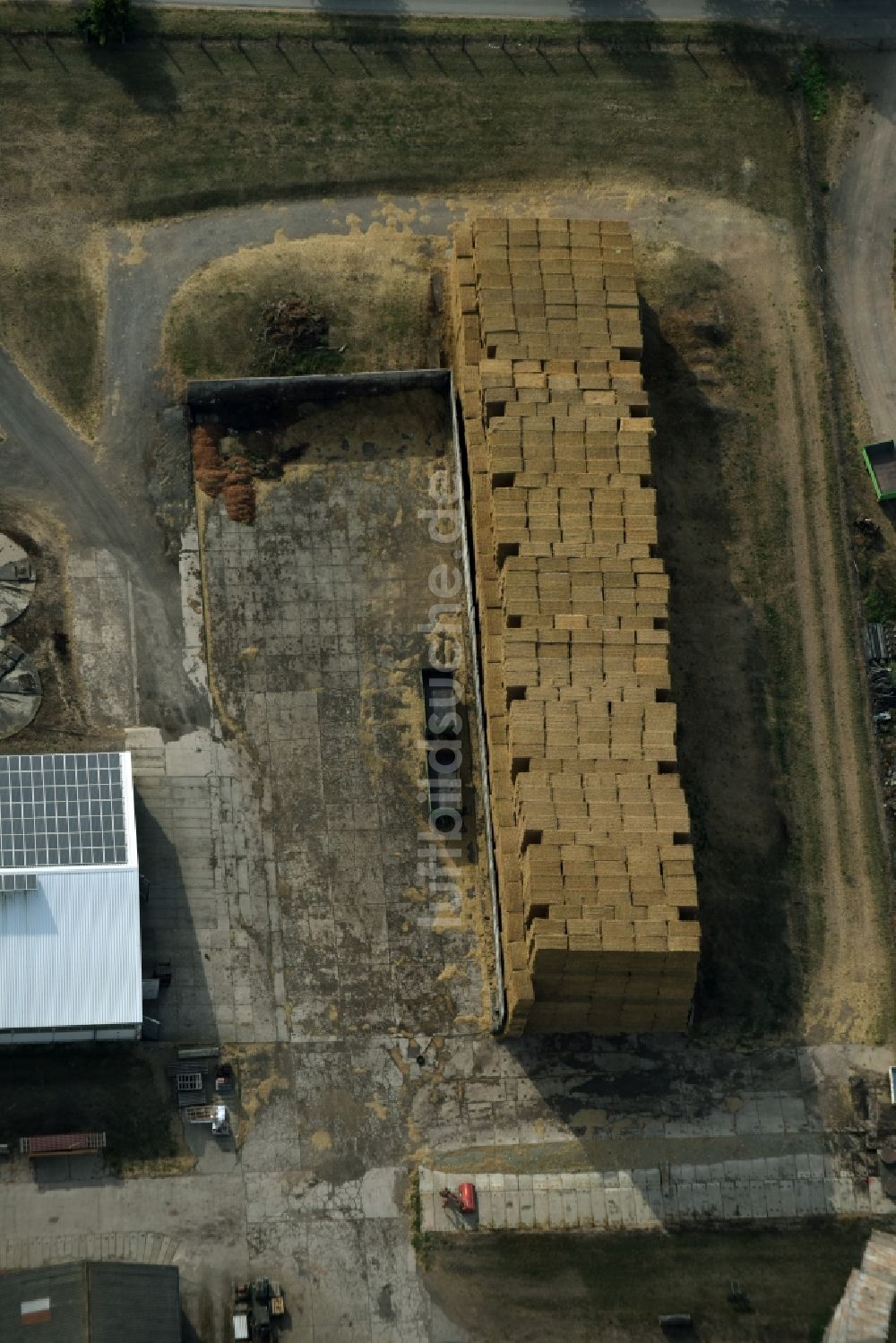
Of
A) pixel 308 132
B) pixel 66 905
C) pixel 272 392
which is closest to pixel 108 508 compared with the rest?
pixel 272 392

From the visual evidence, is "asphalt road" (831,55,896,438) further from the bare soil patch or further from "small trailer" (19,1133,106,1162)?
"small trailer" (19,1133,106,1162)

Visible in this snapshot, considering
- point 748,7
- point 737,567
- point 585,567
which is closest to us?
point 585,567

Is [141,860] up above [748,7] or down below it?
below

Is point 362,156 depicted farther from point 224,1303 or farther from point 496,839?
point 224,1303

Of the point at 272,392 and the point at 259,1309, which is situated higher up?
the point at 272,392

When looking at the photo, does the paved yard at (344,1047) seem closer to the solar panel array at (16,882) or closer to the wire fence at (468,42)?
the solar panel array at (16,882)

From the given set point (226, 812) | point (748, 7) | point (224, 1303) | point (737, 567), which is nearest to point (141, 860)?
point (226, 812)

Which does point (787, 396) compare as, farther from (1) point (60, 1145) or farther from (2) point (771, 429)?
(1) point (60, 1145)
